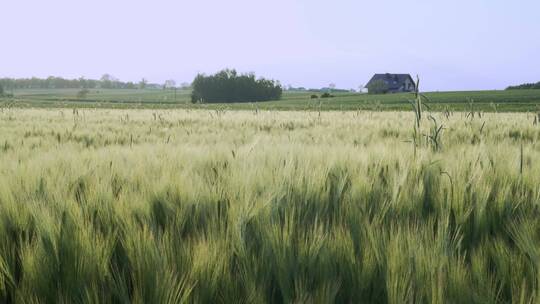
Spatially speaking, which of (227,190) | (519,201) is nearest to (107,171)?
(227,190)

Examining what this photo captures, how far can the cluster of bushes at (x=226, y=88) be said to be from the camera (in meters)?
84.5

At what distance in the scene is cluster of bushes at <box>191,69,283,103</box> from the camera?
84.5 metres

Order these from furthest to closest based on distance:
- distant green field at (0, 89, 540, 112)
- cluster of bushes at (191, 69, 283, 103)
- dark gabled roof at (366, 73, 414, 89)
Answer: dark gabled roof at (366, 73, 414, 89)
cluster of bushes at (191, 69, 283, 103)
distant green field at (0, 89, 540, 112)

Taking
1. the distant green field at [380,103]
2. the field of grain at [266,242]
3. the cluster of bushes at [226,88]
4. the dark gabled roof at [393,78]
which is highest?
the dark gabled roof at [393,78]

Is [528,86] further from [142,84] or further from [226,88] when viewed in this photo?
[142,84]

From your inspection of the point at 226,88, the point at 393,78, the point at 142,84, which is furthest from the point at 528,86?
the point at 142,84

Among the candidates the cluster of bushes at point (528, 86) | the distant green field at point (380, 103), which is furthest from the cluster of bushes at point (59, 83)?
the cluster of bushes at point (528, 86)

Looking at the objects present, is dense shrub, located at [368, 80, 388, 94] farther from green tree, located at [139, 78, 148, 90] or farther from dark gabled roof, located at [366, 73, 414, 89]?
green tree, located at [139, 78, 148, 90]

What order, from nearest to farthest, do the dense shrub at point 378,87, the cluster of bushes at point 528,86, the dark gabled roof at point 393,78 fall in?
the cluster of bushes at point 528,86, the dense shrub at point 378,87, the dark gabled roof at point 393,78

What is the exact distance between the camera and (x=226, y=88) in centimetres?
8544

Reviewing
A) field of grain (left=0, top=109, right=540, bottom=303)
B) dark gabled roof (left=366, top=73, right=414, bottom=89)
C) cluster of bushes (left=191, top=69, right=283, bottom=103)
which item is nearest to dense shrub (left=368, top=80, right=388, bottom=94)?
dark gabled roof (left=366, top=73, right=414, bottom=89)

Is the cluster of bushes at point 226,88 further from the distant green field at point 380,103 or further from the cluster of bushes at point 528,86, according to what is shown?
the cluster of bushes at point 528,86

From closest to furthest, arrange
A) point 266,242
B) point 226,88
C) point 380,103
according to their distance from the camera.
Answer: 1. point 266,242
2. point 380,103
3. point 226,88

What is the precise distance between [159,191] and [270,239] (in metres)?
0.63
